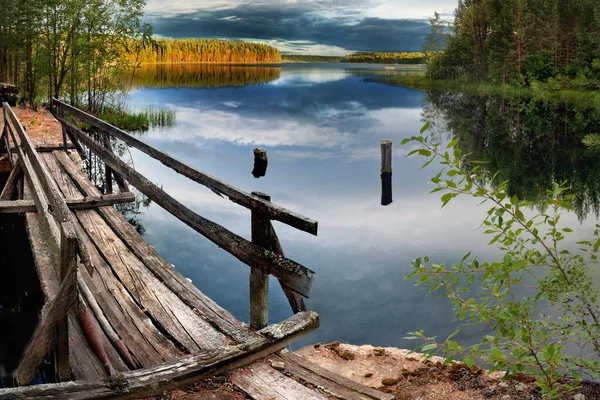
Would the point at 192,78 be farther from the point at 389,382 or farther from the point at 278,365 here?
the point at 278,365

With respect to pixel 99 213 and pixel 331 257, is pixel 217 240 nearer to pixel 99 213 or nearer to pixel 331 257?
pixel 99 213

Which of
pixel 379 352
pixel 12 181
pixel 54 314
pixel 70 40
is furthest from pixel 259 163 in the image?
pixel 54 314

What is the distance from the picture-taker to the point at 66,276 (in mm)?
4020

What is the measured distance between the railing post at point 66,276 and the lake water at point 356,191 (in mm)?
3677

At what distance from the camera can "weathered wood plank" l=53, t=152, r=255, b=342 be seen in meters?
4.95

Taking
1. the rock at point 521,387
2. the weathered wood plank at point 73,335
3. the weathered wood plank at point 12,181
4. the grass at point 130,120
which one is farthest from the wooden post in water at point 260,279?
the grass at point 130,120

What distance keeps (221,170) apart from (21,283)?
770 inches

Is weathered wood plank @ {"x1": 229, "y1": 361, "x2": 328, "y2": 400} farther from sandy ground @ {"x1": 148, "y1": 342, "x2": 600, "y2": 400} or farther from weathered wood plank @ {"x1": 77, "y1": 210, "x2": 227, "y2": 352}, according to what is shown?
weathered wood plank @ {"x1": 77, "y1": 210, "x2": 227, "y2": 352}

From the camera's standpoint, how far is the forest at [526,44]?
5734 cm

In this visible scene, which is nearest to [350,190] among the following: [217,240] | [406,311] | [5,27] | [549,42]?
[406,311]

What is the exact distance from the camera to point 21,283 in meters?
9.64

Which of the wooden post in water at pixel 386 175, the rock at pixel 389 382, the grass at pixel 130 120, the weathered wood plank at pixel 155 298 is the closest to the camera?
the weathered wood plank at pixel 155 298

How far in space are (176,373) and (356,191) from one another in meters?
20.2

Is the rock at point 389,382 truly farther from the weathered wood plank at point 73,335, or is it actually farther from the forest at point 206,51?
the forest at point 206,51
